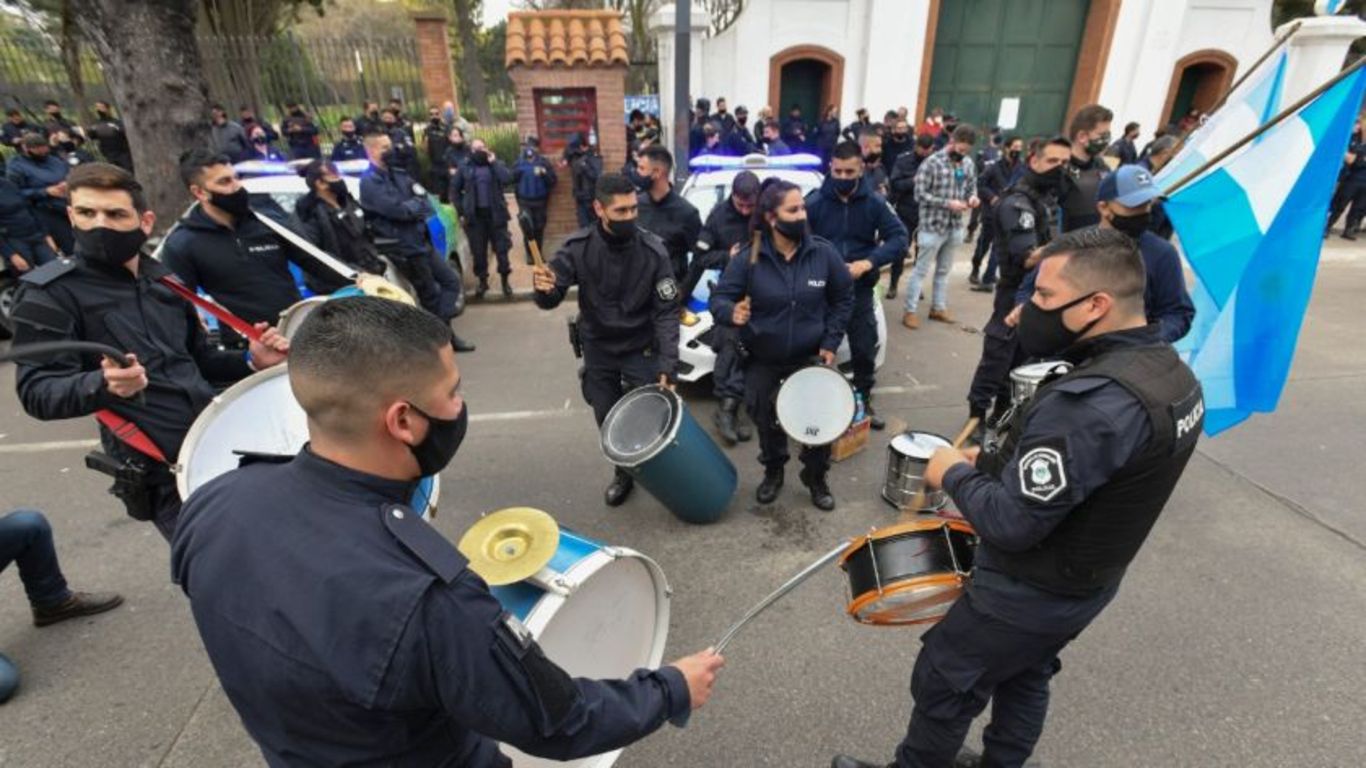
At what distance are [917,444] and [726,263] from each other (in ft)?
7.70

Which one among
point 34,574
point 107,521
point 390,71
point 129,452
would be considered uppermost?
point 390,71

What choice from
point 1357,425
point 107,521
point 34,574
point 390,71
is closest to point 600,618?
point 34,574

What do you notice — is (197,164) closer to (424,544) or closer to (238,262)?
(238,262)

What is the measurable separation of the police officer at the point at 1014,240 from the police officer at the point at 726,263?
1.80 metres

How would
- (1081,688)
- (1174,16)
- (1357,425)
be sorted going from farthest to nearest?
(1174,16) < (1357,425) < (1081,688)

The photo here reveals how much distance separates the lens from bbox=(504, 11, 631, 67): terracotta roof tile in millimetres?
10445

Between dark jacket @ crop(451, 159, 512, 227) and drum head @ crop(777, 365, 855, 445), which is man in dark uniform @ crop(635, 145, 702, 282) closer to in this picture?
drum head @ crop(777, 365, 855, 445)

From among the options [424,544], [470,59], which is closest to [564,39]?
[424,544]

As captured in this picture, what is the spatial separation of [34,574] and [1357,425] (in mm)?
8717

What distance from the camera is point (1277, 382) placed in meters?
3.80

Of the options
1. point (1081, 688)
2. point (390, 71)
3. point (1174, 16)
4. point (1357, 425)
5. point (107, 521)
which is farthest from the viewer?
point (1174, 16)

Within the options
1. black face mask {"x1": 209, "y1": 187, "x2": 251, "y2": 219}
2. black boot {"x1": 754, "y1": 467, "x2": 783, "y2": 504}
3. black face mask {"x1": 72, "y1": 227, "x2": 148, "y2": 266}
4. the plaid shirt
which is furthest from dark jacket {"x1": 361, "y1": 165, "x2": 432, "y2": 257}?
the plaid shirt

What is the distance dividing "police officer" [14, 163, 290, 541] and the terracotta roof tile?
883 cm

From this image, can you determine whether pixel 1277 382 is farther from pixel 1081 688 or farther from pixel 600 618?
pixel 600 618
